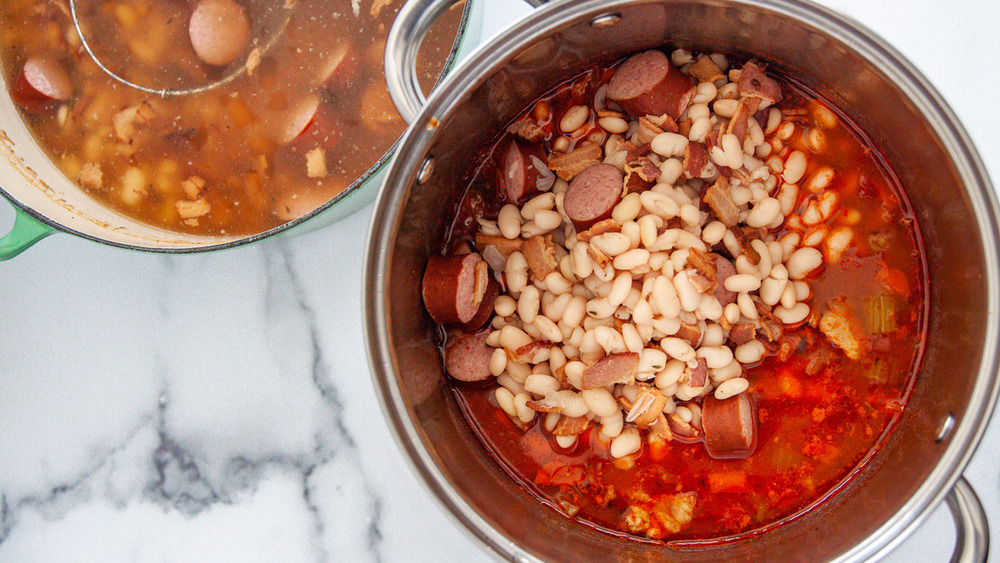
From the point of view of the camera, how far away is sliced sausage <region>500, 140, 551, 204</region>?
0.93 metres

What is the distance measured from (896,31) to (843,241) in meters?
0.41

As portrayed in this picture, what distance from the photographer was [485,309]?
94 cm

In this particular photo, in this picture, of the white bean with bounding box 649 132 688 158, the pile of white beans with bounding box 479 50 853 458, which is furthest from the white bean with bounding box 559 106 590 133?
Answer: the white bean with bounding box 649 132 688 158

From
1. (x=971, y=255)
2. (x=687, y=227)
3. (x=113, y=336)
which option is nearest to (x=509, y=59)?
(x=687, y=227)

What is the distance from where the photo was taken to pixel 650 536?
93 centimetres

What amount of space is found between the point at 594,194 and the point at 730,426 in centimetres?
35

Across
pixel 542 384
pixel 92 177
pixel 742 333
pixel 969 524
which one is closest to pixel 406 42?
pixel 542 384

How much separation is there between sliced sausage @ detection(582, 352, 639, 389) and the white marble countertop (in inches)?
15.9

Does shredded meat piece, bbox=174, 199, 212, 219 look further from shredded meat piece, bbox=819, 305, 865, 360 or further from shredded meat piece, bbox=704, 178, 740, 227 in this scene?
shredded meat piece, bbox=819, 305, 865, 360

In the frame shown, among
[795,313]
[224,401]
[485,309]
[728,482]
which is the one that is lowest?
[224,401]

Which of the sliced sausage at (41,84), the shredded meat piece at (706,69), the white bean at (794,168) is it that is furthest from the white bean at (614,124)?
the sliced sausage at (41,84)

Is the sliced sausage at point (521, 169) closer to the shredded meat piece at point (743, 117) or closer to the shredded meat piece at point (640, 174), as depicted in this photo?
the shredded meat piece at point (640, 174)

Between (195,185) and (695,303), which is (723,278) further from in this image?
(195,185)

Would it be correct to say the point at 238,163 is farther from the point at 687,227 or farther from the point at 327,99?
the point at 687,227
